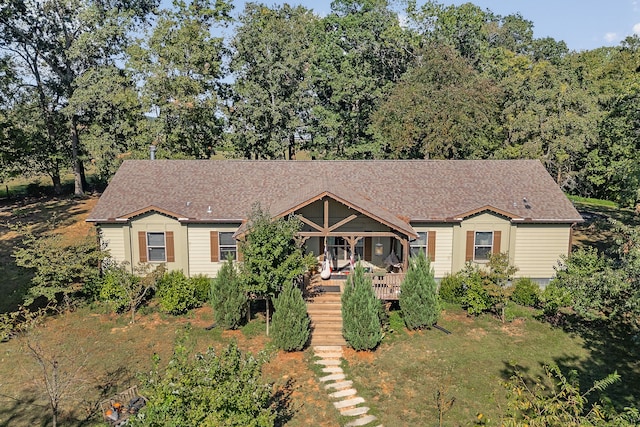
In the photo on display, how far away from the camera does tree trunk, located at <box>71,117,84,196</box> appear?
1612 inches

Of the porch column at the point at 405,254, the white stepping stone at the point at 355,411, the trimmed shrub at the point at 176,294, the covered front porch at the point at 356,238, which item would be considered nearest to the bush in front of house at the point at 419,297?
the porch column at the point at 405,254

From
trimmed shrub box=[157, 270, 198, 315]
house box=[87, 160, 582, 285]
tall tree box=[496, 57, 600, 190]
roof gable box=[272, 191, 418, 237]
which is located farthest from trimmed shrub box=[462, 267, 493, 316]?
tall tree box=[496, 57, 600, 190]

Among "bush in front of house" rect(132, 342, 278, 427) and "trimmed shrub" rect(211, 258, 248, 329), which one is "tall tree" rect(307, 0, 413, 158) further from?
"bush in front of house" rect(132, 342, 278, 427)

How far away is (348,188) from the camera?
23781 millimetres

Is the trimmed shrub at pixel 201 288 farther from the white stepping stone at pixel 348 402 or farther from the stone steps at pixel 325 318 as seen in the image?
the white stepping stone at pixel 348 402

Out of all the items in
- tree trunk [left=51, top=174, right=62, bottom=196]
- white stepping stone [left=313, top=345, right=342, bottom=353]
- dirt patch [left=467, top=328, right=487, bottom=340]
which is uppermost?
tree trunk [left=51, top=174, right=62, bottom=196]

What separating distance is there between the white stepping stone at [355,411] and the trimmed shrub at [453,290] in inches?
362

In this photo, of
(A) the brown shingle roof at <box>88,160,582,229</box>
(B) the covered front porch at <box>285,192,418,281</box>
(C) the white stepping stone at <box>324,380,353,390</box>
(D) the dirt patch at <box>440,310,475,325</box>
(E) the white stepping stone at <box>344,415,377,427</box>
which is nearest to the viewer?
(E) the white stepping stone at <box>344,415,377,427</box>

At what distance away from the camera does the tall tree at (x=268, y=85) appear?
37.2m

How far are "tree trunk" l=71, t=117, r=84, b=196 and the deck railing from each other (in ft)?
108

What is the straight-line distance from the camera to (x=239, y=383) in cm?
867

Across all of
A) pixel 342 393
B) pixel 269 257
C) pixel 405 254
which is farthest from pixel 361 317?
pixel 405 254

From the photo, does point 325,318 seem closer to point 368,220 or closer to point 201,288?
point 368,220

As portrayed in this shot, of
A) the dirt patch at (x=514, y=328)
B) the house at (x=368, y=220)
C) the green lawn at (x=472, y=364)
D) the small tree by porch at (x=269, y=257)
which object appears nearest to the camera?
the green lawn at (x=472, y=364)
